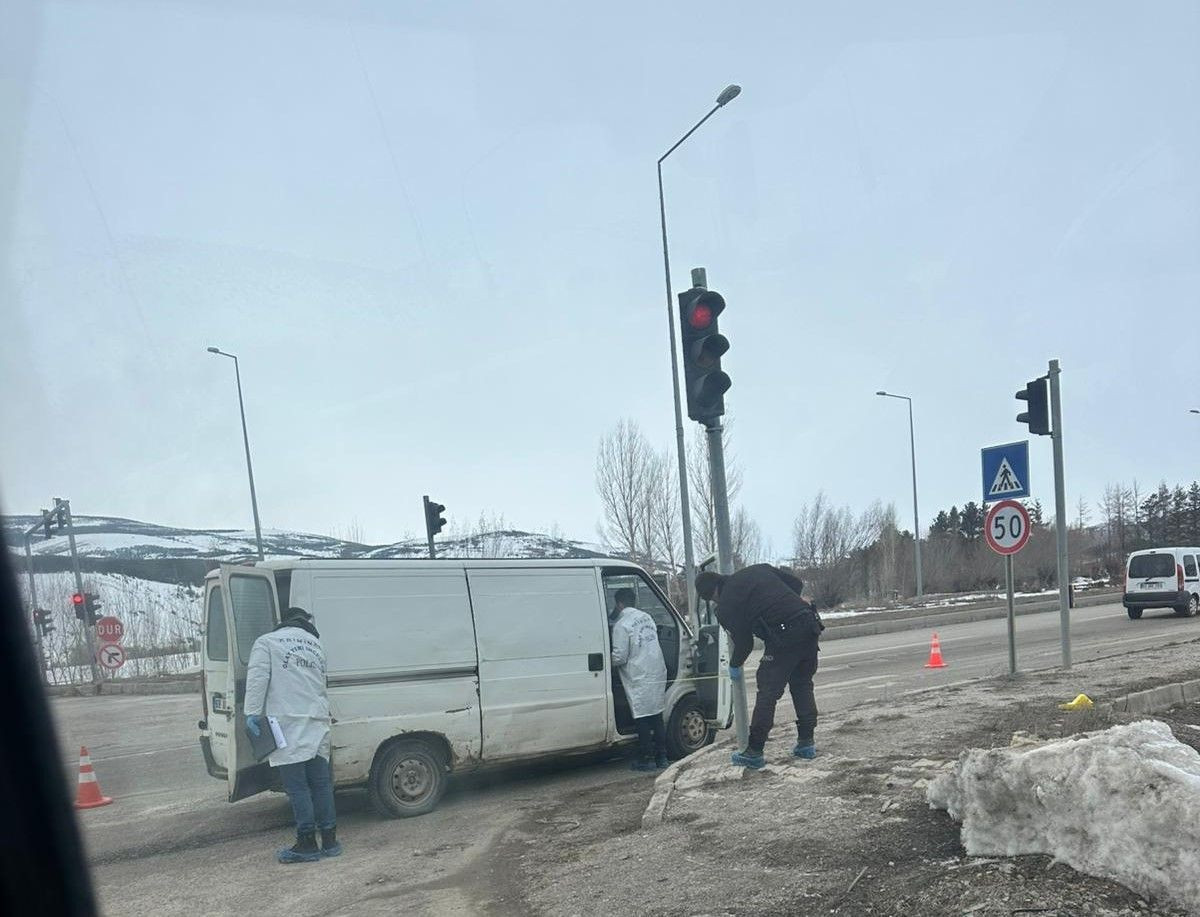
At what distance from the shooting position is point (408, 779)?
764cm

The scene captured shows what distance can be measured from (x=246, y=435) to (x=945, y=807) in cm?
2598

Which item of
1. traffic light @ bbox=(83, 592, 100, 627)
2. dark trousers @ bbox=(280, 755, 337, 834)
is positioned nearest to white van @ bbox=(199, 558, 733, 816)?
dark trousers @ bbox=(280, 755, 337, 834)

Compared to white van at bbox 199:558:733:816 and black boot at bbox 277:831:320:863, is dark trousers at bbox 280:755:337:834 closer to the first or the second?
black boot at bbox 277:831:320:863

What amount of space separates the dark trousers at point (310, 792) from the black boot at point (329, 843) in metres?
0.03

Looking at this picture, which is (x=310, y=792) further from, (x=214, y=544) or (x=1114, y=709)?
(x=214, y=544)

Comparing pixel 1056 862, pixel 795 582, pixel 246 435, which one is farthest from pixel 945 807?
pixel 246 435

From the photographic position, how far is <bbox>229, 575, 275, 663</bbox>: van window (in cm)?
748

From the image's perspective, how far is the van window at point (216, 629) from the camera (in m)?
7.76

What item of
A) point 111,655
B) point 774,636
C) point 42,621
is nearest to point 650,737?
point 774,636

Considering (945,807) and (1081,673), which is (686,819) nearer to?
(945,807)

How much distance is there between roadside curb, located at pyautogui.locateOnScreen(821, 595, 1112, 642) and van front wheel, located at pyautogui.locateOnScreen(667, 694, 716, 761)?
16102mm

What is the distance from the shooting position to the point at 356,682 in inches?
292

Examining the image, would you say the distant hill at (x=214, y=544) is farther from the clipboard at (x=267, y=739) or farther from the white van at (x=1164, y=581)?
the clipboard at (x=267, y=739)

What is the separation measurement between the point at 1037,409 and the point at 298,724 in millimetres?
9120
